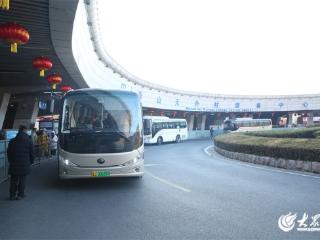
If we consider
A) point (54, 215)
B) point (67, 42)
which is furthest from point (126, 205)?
point (67, 42)

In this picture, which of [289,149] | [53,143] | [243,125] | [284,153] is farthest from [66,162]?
[243,125]

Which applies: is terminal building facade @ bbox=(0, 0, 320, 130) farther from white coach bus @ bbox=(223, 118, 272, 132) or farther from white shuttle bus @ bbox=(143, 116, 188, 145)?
white coach bus @ bbox=(223, 118, 272, 132)

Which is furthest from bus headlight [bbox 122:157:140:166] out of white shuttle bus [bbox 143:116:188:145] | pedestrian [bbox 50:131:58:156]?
white shuttle bus [bbox 143:116:188:145]

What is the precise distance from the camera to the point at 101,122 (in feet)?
34.5

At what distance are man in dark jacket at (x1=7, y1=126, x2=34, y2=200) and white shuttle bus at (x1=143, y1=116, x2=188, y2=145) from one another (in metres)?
26.8

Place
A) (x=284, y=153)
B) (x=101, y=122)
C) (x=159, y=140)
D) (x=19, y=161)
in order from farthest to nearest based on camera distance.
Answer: (x=159, y=140) → (x=284, y=153) → (x=101, y=122) → (x=19, y=161)

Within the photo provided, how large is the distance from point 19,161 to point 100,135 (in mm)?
2298

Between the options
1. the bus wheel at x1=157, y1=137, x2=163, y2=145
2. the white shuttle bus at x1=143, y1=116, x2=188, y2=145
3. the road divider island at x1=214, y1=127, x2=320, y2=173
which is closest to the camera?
the road divider island at x1=214, y1=127, x2=320, y2=173

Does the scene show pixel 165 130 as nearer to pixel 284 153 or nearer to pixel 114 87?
pixel 114 87

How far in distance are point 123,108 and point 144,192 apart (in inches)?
103

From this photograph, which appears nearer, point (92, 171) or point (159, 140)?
point (92, 171)

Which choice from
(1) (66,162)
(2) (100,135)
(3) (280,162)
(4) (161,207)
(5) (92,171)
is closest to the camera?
(4) (161,207)

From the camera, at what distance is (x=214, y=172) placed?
44.8ft

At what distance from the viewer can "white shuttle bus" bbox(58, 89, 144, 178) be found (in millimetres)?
10094
